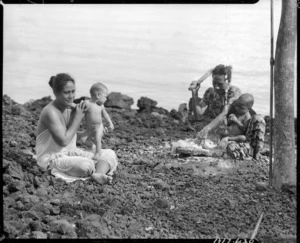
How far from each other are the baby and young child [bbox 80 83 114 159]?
51.9 inches

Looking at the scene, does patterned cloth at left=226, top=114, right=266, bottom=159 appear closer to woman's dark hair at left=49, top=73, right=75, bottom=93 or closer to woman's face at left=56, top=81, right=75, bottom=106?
woman's face at left=56, top=81, right=75, bottom=106

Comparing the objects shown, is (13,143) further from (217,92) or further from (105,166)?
(217,92)

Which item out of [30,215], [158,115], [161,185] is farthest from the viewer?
[158,115]

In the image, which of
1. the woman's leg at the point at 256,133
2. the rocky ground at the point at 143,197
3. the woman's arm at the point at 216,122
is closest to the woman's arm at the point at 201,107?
the woman's arm at the point at 216,122

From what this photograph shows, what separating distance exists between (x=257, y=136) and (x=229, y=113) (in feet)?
1.33

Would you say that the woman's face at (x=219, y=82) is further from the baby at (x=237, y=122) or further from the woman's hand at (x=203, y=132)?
the woman's hand at (x=203, y=132)

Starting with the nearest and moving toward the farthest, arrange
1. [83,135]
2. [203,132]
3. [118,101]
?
[83,135]
[203,132]
[118,101]

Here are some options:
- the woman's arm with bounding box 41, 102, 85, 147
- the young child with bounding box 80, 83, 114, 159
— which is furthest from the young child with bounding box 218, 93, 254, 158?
the woman's arm with bounding box 41, 102, 85, 147

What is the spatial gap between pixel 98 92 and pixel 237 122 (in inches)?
63.2

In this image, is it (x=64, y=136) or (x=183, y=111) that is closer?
(x=64, y=136)

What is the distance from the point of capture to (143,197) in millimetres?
6637

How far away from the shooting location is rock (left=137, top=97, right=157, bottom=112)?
763 centimetres

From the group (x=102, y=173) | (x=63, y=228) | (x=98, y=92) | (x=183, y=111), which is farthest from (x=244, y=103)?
(x=63, y=228)

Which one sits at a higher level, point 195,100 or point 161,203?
Result: point 195,100
